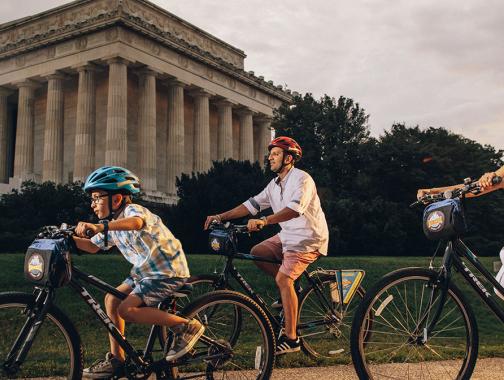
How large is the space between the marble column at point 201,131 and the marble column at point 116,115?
9.51m

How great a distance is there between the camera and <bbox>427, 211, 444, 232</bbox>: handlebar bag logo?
489 centimetres

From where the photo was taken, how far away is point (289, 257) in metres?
6.27

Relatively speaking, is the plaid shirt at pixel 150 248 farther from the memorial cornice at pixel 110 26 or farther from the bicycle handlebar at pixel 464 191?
the memorial cornice at pixel 110 26

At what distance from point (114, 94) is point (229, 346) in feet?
142

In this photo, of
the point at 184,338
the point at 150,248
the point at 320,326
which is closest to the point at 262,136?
the point at 320,326

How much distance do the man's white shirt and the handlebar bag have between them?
97.2 inches

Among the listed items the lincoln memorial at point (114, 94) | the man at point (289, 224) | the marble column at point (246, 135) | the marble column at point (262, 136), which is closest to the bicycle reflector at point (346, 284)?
the man at point (289, 224)

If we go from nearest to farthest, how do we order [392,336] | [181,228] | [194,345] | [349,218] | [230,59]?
1. [194,345]
2. [392,336]
3. [181,228]
4. [349,218]
5. [230,59]

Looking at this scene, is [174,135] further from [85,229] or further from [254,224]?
[85,229]

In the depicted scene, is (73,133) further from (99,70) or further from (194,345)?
(194,345)

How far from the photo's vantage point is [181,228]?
32.4 m

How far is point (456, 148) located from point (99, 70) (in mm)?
28396

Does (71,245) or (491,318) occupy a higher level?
(71,245)

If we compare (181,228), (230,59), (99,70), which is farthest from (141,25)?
(181,228)
